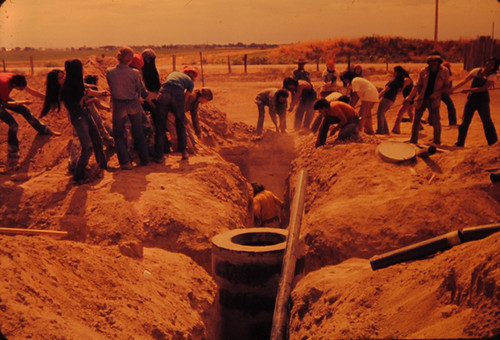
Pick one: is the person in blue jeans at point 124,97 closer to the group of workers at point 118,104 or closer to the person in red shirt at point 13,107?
the group of workers at point 118,104

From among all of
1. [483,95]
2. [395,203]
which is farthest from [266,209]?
[483,95]

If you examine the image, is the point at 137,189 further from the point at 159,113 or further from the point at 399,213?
the point at 399,213

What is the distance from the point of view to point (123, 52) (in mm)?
8070

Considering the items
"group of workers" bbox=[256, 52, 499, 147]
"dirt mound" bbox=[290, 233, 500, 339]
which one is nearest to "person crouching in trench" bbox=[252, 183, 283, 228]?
"group of workers" bbox=[256, 52, 499, 147]

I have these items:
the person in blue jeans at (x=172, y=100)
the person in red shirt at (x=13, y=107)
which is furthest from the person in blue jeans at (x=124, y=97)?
the person in red shirt at (x=13, y=107)

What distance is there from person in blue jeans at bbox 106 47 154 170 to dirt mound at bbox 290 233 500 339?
4.56 m

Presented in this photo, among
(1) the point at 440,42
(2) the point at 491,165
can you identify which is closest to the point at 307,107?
(2) the point at 491,165

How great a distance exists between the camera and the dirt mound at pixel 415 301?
3.57 metres

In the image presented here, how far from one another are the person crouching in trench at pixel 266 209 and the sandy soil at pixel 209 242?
1.14 feet

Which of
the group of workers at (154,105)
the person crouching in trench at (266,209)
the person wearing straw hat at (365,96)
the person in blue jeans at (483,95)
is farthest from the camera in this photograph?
the person wearing straw hat at (365,96)

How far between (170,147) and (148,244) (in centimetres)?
374

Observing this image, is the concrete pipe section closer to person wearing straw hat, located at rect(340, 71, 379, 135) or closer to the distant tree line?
person wearing straw hat, located at rect(340, 71, 379, 135)

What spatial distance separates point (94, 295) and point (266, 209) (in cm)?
589

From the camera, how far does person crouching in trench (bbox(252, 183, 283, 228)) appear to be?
1036cm
